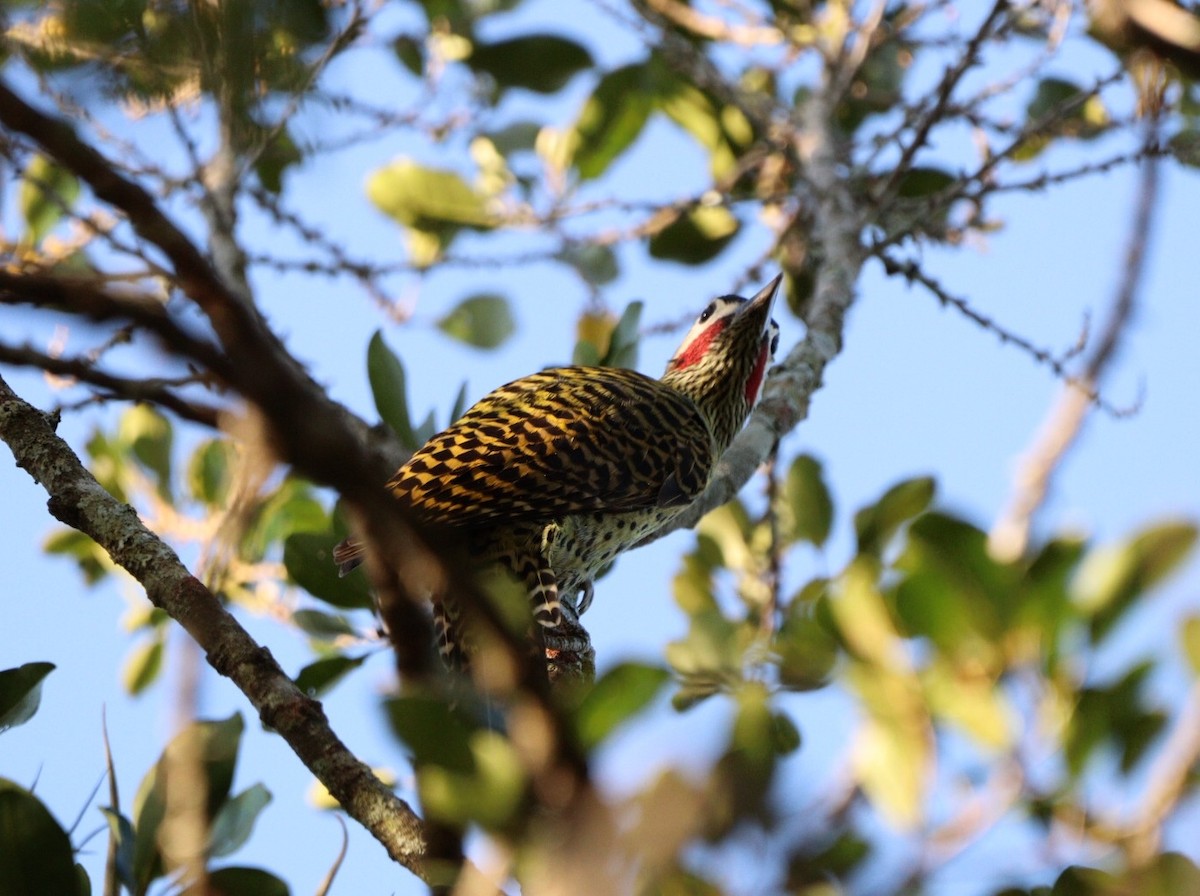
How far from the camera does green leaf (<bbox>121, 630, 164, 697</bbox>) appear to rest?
14.3 ft

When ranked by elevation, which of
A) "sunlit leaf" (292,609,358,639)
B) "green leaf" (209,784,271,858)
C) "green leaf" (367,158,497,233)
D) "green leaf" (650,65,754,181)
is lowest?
"green leaf" (209,784,271,858)

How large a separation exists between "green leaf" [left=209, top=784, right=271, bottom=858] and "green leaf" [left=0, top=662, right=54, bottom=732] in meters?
0.41

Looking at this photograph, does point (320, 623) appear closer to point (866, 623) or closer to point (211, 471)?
point (211, 471)

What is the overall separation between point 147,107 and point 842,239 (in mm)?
3068

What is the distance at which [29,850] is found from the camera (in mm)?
2002

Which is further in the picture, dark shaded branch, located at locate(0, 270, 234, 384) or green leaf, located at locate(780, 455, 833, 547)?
green leaf, located at locate(780, 455, 833, 547)

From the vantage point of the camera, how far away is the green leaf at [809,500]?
11.9 feet

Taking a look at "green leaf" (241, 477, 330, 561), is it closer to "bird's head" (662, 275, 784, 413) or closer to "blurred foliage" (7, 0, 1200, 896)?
"blurred foliage" (7, 0, 1200, 896)

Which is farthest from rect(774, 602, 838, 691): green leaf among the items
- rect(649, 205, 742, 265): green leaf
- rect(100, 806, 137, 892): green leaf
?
rect(649, 205, 742, 265): green leaf

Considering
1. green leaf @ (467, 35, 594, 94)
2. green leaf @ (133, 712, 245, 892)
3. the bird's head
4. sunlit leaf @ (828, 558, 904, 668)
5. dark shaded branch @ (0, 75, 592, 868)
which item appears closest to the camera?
dark shaded branch @ (0, 75, 592, 868)

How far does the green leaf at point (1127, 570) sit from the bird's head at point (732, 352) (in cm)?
388

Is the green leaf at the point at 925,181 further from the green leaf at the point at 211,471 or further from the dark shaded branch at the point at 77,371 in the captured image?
the dark shaded branch at the point at 77,371

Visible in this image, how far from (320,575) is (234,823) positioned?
109 centimetres

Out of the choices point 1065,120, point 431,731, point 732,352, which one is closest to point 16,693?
point 431,731
